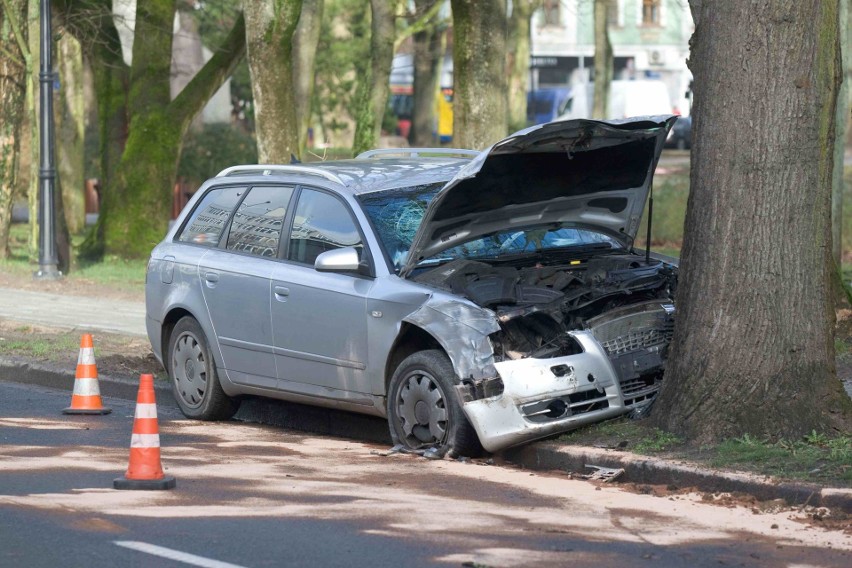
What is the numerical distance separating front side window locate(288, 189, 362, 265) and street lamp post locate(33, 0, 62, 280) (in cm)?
1055

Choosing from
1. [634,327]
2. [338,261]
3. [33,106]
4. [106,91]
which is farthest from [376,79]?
[634,327]

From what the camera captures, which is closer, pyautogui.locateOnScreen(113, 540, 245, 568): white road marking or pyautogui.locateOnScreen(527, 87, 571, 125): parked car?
pyautogui.locateOnScreen(113, 540, 245, 568): white road marking

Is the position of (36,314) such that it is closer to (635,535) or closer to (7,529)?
(7,529)

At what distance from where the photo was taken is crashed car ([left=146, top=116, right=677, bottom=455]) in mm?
8258

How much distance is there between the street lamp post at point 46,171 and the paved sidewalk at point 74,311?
105 centimetres

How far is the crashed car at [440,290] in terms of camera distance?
8.26 metres

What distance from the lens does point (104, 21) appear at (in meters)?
22.8

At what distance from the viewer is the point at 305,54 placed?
959 inches

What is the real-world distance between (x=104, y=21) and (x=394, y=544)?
17907 mm

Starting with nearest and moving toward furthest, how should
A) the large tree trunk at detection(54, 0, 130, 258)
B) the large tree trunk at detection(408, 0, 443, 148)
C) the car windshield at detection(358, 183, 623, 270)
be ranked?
the car windshield at detection(358, 183, 623, 270) → the large tree trunk at detection(54, 0, 130, 258) → the large tree trunk at detection(408, 0, 443, 148)

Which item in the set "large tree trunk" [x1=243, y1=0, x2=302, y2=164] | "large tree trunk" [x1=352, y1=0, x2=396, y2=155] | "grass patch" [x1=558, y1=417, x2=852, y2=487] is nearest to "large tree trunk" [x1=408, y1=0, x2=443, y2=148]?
"large tree trunk" [x1=352, y1=0, x2=396, y2=155]

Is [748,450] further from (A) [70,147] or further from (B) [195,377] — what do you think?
(A) [70,147]

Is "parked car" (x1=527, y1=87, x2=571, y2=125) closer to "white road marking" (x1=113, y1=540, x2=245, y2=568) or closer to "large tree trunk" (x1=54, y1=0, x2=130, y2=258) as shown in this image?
"large tree trunk" (x1=54, y1=0, x2=130, y2=258)

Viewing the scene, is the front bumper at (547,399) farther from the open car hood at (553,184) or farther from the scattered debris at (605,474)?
the open car hood at (553,184)
